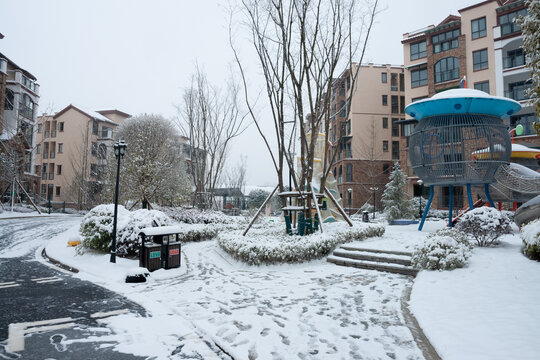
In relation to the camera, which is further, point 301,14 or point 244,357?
point 301,14

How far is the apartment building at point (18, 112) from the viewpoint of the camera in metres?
26.9

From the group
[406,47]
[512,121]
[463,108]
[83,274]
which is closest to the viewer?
[83,274]

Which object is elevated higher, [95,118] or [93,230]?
[95,118]

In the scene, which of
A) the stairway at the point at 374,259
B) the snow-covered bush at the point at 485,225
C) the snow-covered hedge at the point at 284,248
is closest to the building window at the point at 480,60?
the snow-covered bush at the point at 485,225

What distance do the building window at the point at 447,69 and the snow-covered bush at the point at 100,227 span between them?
31685mm

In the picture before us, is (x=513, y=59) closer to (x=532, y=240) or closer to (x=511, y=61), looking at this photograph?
(x=511, y=61)

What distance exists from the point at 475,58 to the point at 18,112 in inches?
1640

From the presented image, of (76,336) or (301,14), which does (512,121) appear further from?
(76,336)

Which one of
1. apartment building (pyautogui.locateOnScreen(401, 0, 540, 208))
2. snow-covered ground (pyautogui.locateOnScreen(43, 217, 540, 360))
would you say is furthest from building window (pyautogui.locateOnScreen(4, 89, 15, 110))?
apartment building (pyautogui.locateOnScreen(401, 0, 540, 208))

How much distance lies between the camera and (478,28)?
28984 mm

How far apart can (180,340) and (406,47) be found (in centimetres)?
3809

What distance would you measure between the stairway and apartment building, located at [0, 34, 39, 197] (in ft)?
89.1

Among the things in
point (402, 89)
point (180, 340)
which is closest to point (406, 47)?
point (402, 89)

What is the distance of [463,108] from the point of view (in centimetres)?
1037
